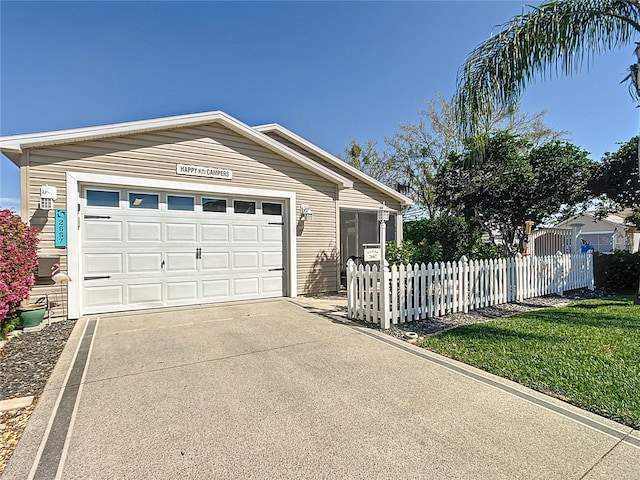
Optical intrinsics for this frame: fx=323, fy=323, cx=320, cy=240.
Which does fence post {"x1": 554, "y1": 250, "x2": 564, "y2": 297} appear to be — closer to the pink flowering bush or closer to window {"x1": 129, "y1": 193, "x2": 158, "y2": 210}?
window {"x1": 129, "y1": 193, "x2": 158, "y2": 210}

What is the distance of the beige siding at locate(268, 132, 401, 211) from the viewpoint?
991cm

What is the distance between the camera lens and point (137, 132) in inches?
249

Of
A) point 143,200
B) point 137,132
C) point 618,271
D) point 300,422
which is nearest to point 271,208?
point 143,200

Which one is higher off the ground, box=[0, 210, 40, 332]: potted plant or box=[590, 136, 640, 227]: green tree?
box=[590, 136, 640, 227]: green tree

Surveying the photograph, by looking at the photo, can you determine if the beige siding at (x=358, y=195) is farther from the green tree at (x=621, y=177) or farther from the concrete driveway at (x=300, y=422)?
→ the green tree at (x=621, y=177)

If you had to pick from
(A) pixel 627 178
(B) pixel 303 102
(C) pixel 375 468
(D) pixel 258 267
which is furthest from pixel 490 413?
(B) pixel 303 102

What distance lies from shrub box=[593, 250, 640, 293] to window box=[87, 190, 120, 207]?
13.3 meters

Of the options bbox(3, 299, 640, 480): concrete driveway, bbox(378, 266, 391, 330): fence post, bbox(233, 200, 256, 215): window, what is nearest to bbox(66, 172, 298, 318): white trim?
bbox(233, 200, 256, 215): window

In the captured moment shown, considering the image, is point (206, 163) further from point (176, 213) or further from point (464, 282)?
point (464, 282)

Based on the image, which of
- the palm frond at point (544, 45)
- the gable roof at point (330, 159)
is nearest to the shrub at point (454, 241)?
the gable roof at point (330, 159)

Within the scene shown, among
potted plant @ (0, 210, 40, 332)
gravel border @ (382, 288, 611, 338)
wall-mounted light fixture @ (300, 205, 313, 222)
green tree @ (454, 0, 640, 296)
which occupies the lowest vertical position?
gravel border @ (382, 288, 611, 338)

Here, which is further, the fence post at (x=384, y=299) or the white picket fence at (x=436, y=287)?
the white picket fence at (x=436, y=287)

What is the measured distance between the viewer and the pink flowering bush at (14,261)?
4.52 meters

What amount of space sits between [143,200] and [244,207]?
6.81ft
